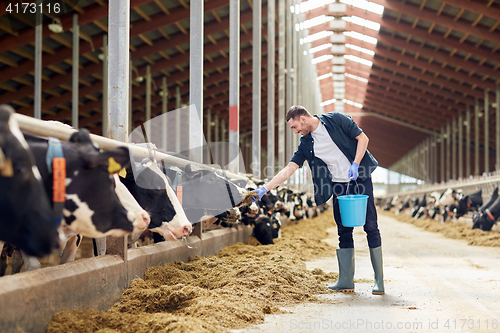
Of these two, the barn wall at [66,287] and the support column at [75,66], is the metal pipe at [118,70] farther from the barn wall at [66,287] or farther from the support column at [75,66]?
the support column at [75,66]

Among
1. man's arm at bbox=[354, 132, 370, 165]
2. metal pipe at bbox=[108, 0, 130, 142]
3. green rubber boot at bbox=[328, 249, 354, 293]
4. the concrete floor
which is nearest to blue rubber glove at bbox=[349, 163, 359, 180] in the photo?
man's arm at bbox=[354, 132, 370, 165]

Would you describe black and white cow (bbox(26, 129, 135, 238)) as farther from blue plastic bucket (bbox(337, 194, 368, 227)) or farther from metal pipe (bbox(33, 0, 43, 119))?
metal pipe (bbox(33, 0, 43, 119))

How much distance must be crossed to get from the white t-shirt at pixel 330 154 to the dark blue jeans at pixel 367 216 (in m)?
0.09

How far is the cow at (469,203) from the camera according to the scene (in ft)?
46.3

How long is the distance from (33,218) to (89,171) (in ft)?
1.01

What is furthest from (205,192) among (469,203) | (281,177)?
(469,203)

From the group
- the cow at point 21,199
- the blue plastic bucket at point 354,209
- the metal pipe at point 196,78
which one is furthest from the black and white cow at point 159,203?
the metal pipe at point 196,78

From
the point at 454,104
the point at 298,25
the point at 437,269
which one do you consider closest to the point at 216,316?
the point at 437,269

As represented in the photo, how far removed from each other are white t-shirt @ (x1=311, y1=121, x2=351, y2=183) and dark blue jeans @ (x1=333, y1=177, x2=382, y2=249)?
3.7 inches

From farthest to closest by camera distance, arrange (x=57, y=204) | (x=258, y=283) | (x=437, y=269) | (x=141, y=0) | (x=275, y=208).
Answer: (x=141, y=0) < (x=275, y=208) < (x=437, y=269) < (x=258, y=283) < (x=57, y=204)

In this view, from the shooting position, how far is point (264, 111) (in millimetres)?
33219

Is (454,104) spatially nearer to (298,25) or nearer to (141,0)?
(298,25)

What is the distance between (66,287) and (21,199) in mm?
869

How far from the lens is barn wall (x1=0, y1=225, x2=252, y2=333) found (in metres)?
2.14
